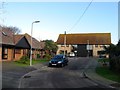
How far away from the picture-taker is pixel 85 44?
306ft

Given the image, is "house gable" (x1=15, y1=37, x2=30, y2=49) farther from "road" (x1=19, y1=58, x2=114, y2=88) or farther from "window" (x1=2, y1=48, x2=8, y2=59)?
"road" (x1=19, y1=58, x2=114, y2=88)

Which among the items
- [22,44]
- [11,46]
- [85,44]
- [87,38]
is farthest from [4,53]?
[87,38]

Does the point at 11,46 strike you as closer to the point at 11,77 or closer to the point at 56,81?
the point at 11,77

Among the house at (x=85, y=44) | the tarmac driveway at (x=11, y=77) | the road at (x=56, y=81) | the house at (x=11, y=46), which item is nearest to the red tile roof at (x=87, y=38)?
the house at (x=85, y=44)

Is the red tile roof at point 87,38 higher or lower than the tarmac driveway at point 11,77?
higher

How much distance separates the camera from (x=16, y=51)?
48969 mm

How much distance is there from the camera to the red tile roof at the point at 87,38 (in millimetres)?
92938

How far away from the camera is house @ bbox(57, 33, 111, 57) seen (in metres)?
91.7

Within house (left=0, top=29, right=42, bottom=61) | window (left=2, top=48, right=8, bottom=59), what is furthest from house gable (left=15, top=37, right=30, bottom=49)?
window (left=2, top=48, right=8, bottom=59)

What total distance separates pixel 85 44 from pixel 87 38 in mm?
2999

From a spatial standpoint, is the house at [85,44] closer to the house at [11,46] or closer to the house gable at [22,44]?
the house gable at [22,44]

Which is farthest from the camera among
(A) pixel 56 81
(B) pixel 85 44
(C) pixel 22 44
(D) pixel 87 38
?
(D) pixel 87 38

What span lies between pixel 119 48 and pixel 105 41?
60226 millimetres

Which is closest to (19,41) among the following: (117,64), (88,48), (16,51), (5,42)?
(16,51)
